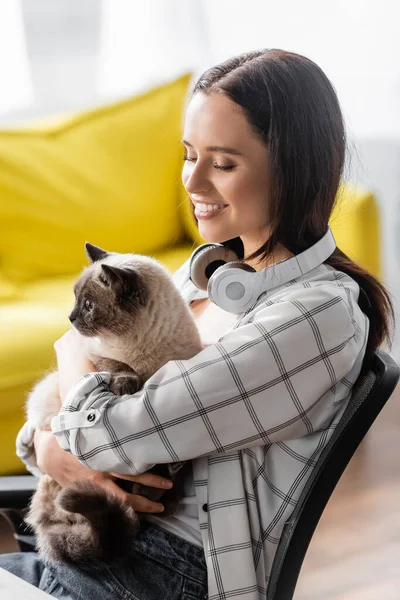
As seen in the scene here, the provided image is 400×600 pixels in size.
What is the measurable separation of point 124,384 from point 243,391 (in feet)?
0.78

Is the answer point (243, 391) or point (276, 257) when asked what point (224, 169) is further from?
point (243, 391)

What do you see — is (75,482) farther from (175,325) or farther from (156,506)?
(175,325)

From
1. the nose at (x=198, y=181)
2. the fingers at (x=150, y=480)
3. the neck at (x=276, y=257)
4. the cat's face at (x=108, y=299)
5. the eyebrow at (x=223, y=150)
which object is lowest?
the fingers at (x=150, y=480)

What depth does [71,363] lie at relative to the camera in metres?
1.34

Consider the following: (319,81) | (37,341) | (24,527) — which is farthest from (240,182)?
(37,341)

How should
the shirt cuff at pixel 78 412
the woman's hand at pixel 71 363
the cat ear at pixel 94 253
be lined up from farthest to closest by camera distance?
1. the cat ear at pixel 94 253
2. the woman's hand at pixel 71 363
3. the shirt cuff at pixel 78 412

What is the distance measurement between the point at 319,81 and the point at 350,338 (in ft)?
1.26

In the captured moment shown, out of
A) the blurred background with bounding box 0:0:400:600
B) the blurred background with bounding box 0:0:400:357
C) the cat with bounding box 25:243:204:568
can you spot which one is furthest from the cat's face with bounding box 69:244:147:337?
the blurred background with bounding box 0:0:400:357

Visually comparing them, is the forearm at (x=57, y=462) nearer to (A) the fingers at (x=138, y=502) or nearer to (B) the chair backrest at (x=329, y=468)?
(A) the fingers at (x=138, y=502)

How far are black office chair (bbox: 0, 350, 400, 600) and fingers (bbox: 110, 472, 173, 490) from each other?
184 millimetres

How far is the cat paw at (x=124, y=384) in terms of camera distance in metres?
1.19

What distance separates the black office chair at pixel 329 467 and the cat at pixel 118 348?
0.21m

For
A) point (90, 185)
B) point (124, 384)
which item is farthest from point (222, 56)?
point (124, 384)

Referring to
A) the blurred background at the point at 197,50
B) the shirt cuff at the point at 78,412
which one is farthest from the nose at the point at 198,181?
the blurred background at the point at 197,50
